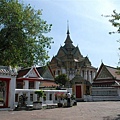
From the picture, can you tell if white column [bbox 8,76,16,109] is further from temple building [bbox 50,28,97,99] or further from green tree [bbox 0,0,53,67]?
temple building [bbox 50,28,97,99]

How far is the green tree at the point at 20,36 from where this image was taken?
21.2 m

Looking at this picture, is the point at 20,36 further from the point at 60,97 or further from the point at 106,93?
the point at 106,93

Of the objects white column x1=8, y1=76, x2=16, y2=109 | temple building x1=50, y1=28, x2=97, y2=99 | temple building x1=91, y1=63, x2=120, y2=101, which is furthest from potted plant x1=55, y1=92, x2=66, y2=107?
temple building x1=50, y1=28, x2=97, y2=99

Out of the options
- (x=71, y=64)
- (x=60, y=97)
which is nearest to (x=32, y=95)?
(x=60, y=97)

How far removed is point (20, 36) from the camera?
21.4m

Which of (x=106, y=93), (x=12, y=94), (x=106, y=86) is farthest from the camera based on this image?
(x=106, y=86)

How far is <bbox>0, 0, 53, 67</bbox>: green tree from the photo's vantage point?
21.2 metres

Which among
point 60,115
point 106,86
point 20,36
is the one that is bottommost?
point 60,115

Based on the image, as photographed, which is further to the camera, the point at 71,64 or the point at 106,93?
the point at 71,64

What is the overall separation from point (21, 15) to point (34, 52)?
13.3 ft

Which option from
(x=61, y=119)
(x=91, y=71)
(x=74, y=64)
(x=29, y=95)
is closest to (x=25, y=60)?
(x=29, y=95)

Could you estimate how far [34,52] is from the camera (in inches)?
902

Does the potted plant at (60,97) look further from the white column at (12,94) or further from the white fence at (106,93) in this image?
the white fence at (106,93)

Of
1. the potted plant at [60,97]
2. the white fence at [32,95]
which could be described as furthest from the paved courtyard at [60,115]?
the potted plant at [60,97]
